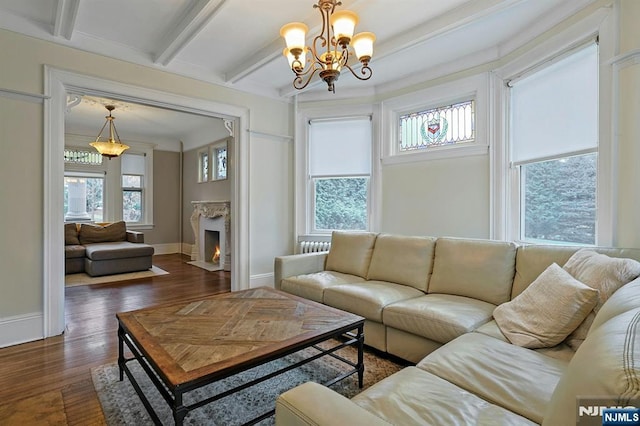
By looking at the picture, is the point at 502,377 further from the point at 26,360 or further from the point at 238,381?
the point at 26,360

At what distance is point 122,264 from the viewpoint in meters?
5.59

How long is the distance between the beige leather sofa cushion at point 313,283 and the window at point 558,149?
1.73 m

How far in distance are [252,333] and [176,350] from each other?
392 mm

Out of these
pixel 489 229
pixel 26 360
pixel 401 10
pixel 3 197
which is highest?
pixel 401 10

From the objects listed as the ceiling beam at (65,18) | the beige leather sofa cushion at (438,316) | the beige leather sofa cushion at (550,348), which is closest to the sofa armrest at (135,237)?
the ceiling beam at (65,18)

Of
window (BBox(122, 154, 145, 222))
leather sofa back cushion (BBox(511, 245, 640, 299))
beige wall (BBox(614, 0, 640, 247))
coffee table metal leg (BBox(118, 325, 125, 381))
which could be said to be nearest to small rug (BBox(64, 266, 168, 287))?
window (BBox(122, 154, 145, 222))

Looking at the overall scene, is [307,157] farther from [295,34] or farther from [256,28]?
[295,34]

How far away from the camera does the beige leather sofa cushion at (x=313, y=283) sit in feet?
9.51

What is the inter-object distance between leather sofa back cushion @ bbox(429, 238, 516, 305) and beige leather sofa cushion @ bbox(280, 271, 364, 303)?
0.78 metres

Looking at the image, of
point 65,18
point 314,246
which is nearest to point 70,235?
point 65,18

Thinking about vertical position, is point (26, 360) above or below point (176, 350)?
below

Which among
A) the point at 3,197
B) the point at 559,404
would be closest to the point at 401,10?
the point at 559,404

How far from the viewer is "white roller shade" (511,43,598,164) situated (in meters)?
2.42

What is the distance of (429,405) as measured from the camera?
3.79ft
